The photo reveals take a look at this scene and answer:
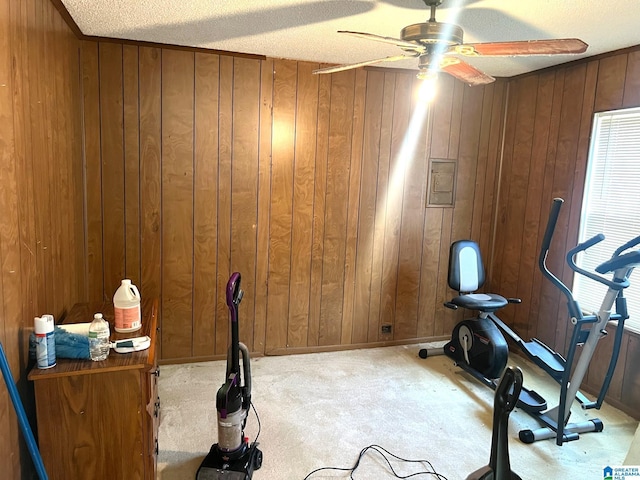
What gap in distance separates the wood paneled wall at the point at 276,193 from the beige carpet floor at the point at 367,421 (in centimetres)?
39

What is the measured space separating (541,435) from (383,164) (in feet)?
6.98

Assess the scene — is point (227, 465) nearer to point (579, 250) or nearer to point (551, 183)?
point (579, 250)

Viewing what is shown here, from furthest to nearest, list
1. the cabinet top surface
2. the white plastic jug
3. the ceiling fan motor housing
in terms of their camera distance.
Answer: the white plastic jug, the ceiling fan motor housing, the cabinet top surface

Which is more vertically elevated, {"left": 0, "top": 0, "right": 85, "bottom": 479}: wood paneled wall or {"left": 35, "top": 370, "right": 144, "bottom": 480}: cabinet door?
{"left": 0, "top": 0, "right": 85, "bottom": 479}: wood paneled wall

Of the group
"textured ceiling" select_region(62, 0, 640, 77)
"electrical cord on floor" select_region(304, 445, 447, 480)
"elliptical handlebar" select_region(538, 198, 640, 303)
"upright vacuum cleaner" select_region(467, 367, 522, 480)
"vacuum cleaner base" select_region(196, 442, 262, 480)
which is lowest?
"electrical cord on floor" select_region(304, 445, 447, 480)

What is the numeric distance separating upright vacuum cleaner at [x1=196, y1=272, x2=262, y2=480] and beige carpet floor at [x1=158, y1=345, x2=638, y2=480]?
0.14 metres

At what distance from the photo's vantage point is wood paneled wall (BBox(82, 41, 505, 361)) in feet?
10.1

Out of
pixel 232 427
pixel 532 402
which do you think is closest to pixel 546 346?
pixel 532 402

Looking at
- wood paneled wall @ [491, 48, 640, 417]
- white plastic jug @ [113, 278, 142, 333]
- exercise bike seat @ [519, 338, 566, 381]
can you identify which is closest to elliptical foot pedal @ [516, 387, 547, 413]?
exercise bike seat @ [519, 338, 566, 381]

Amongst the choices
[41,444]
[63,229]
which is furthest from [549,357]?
[63,229]

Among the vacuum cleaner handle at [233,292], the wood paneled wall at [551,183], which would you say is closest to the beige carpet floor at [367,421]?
the wood paneled wall at [551,183]

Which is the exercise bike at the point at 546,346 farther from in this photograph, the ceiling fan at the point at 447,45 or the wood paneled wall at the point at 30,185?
the wood paneled wall at the point at 30,185

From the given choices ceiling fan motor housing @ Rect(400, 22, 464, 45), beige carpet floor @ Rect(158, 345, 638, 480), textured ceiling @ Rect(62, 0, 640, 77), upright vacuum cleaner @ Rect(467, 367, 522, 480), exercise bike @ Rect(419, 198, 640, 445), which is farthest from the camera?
exercise bike @ Rect(419, 198, 640, 445)

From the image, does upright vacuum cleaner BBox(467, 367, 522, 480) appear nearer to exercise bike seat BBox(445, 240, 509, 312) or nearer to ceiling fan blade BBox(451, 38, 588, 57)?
ceiling fan blade BBox(451, 38, 588, 57)
